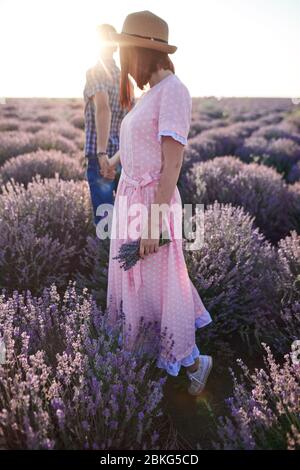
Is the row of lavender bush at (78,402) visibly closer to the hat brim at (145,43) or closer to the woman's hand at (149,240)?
the woman's hand at (149,240)

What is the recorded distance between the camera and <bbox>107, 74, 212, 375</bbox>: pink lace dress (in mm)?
2080

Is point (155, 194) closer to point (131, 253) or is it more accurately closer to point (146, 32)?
point (131, 253)

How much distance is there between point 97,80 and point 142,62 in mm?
1351

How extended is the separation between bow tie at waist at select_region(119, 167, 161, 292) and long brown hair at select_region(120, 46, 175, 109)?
410 millimetres

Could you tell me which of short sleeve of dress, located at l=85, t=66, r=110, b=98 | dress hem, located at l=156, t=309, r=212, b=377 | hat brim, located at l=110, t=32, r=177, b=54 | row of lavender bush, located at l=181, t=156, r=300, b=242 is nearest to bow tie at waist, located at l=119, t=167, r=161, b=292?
dress hem, located at l=156, t=309, r=212, b=377

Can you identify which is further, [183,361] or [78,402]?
[183,361]

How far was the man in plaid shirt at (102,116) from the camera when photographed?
10.7 feet

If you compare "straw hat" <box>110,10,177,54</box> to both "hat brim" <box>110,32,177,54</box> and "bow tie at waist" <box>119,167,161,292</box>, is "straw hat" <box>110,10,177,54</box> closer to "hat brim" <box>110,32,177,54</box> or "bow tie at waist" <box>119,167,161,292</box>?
"hat brim" <box>110,32,177,54</box>

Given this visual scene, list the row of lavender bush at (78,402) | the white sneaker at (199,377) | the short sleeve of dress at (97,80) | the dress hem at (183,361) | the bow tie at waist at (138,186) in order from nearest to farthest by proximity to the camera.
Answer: the row of lavender bush at (78,402)
the bow tie at waist at (138,186)
the dress hem at (183,361)
the white sneaker at (199,377)
the short sleeve of dress at (97,80)

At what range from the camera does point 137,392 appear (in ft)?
6.45

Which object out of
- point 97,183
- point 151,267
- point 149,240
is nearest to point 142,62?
point 149,240

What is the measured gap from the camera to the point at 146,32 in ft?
6.41

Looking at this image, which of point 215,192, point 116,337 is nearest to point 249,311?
point 116,337

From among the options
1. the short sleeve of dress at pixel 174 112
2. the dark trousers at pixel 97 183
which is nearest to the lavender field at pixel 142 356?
the dark trousers at pixel 97 183
